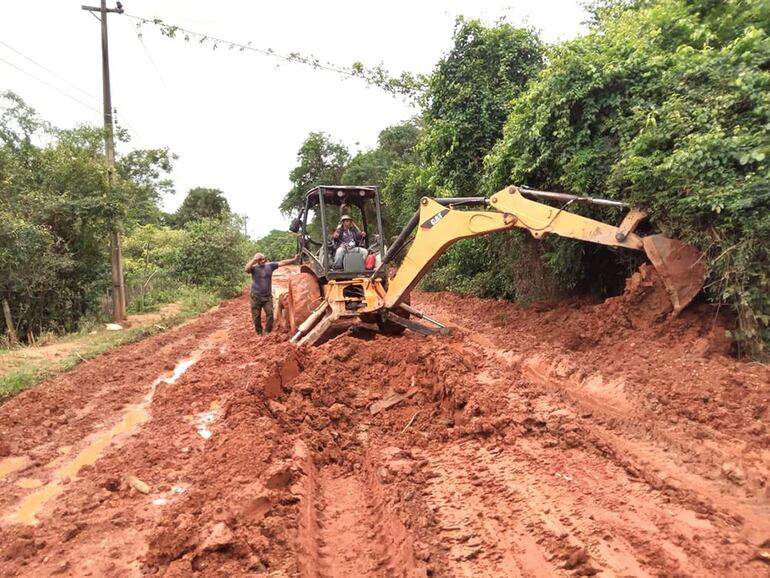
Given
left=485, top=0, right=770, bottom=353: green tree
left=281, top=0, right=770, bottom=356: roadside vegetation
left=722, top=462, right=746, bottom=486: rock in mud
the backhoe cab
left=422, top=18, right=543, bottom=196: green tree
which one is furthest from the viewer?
left=422, top=18, right=543, bottom=196: green tree

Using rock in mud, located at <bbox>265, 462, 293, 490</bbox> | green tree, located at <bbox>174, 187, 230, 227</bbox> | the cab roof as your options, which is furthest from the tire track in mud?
green tree, located at <bbox>174, 187, 230, 227</bbox>

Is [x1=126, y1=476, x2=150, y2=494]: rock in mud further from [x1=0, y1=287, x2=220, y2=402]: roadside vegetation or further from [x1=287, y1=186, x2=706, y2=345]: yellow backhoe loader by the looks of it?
[x1=0, y1=287, x2=220, y2=402]: roadside vegetation

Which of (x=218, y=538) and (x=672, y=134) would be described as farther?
(x=672, y=134)

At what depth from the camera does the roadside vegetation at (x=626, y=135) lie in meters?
5.77

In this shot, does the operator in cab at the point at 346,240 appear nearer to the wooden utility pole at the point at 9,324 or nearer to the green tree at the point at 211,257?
the wooden utility pole at the point at 9,324

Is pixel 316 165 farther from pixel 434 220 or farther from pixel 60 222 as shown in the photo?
pixel 434 220

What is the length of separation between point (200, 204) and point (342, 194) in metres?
45.0

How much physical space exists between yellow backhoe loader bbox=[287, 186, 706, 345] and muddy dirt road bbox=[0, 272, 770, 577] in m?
0.60

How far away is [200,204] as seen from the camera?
50.5 metres

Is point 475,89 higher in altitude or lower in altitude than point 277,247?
higher

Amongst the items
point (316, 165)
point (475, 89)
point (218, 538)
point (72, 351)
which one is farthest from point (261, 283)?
point (316, 165)

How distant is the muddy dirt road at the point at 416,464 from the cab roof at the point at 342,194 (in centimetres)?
264

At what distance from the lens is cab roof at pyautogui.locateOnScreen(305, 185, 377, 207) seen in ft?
29.2

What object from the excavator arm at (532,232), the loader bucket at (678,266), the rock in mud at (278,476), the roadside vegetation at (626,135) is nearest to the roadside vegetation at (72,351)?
the rock in mud at (278,476)
